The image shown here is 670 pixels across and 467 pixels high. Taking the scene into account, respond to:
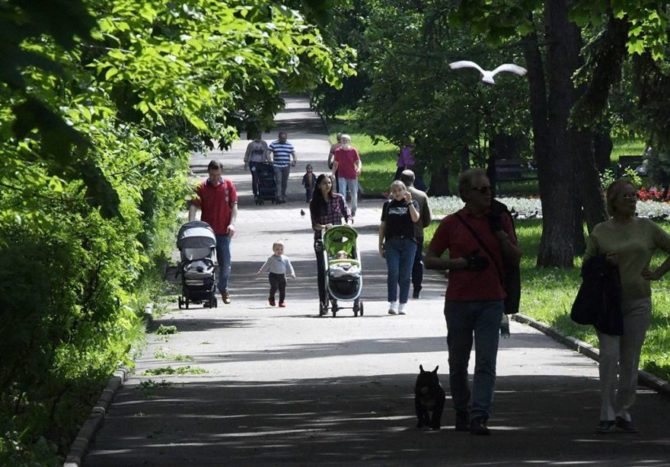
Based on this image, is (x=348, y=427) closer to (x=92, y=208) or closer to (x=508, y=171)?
(x=92, y=208)

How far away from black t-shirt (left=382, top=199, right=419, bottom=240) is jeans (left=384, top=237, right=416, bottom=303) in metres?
0.08

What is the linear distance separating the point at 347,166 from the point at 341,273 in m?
17.4

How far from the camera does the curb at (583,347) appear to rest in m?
14.3

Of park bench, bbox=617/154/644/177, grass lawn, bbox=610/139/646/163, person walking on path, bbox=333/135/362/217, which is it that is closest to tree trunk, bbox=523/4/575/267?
person walking on path, bbox=333/135/362/217

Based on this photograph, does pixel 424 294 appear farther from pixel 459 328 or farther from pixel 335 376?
pixel 459 328

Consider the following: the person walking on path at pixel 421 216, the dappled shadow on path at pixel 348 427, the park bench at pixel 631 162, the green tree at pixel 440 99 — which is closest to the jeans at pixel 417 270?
the person walking on path at pixel 421 216

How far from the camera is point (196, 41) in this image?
1477 centimetres

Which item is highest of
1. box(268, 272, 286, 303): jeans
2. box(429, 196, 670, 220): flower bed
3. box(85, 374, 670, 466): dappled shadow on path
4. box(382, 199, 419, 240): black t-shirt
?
box(382, 199, 419, 240): black t-shirt

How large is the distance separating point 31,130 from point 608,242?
25.7 ft

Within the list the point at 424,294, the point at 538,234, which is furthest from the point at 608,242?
the point at 538,234

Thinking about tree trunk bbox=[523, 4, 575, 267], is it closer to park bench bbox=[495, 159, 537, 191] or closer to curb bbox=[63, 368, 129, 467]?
curb bbox=[63, 368, 129, 467]

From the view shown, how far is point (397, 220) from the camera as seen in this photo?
870 inches

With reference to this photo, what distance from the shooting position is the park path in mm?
10969

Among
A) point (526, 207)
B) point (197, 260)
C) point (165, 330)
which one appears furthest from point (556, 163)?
point (526, 207)
